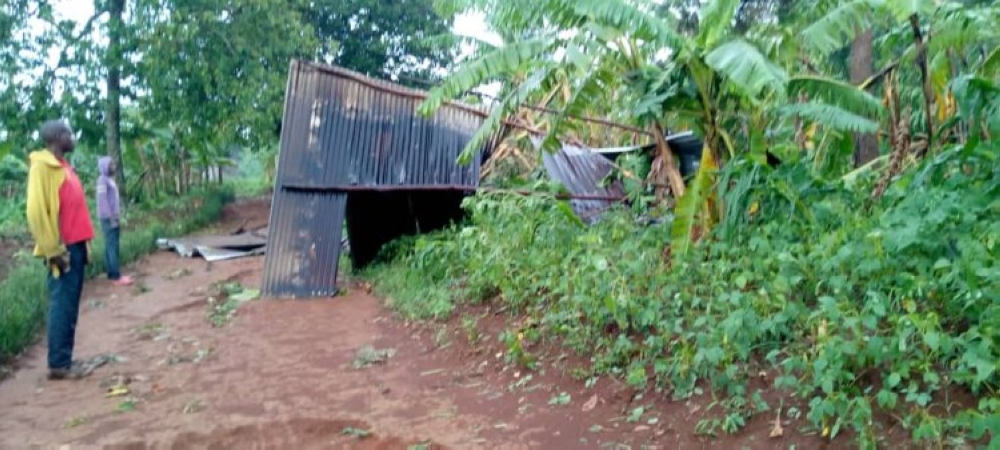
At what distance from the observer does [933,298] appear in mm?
4348

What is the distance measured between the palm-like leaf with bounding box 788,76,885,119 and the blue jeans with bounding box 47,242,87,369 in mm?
5330

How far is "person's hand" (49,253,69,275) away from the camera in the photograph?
19.0 feet

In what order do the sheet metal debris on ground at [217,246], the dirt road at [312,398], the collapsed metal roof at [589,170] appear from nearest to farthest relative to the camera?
the dirt road at [312,398] → the collapsed metal roof at [589,170] → the sheet metal debris on ground at [217,246]

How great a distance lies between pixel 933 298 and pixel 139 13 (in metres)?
14.8

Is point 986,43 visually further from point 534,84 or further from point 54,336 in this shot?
point 54,336

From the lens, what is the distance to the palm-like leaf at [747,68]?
5.45 m

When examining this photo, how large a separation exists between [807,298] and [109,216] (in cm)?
870

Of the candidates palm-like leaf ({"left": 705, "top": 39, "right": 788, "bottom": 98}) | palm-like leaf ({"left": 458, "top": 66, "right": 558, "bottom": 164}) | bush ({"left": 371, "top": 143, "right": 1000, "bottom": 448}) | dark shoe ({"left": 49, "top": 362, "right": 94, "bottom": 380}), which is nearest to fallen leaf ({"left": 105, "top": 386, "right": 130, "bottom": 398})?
dark shoe ({"left": 49, "top": 362, "right": 94, "bottom": 380})

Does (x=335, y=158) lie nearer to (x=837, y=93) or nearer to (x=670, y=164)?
(x=670, y=164)

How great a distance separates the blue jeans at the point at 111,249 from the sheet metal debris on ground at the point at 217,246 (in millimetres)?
2483

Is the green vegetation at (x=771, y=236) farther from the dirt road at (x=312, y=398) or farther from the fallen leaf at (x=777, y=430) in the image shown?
the dirt road at (x=312, y=398)

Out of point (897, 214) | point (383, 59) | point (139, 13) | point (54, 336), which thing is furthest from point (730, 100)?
point (383, 59)

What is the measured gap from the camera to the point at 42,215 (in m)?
5.76

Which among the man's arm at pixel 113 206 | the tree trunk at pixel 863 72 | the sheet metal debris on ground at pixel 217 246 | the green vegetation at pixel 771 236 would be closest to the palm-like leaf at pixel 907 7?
the green vegetation at pixel 771 236
